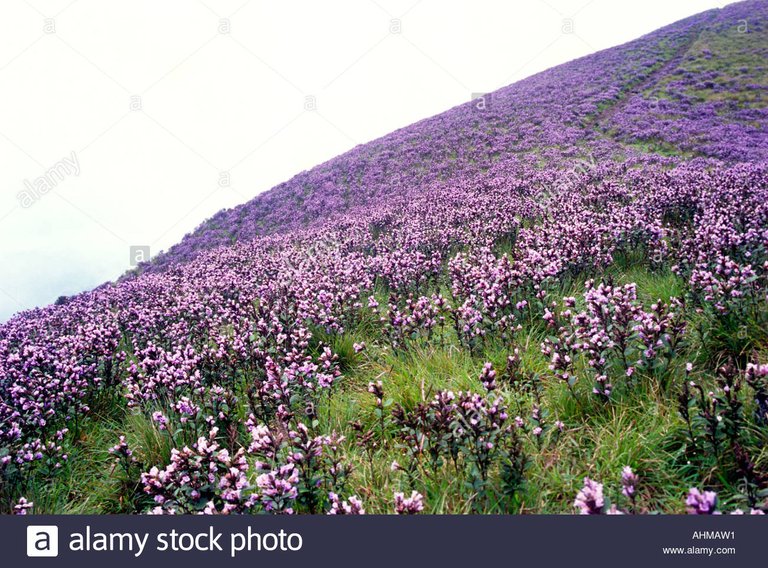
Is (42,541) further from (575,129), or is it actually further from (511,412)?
(575,129)

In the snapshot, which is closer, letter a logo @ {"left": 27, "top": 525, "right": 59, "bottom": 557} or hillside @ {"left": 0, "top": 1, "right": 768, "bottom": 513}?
letter a logo @ {"left": 27, "top": 525, "right": 59, "bottom": 557}

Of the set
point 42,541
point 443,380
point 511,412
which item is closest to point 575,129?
point 443,380

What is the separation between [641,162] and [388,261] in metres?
16.1

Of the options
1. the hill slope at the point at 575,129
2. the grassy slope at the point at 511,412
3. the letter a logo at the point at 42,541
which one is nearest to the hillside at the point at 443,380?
the grassy slope at the point at 511,412

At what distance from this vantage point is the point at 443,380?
14.3 feet

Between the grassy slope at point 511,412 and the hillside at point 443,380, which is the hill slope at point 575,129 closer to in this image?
the hillside at point 443,380

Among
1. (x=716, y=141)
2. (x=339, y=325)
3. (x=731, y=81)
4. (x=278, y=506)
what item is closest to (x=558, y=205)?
(x=339, y=325)

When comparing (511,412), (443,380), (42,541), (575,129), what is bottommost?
(42,541)

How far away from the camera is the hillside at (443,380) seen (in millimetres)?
2880

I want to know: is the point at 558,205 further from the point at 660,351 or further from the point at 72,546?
the point at 72,546

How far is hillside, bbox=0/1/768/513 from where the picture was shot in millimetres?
2880

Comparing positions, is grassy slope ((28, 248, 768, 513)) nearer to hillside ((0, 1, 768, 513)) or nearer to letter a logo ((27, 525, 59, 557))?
hillside ((0, 1, 768, 513))

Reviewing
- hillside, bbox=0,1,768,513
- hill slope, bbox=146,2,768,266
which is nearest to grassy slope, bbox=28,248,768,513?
hillside, bbox=0,1,768,513

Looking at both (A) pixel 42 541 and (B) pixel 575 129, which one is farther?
(B) pixel 575 129
